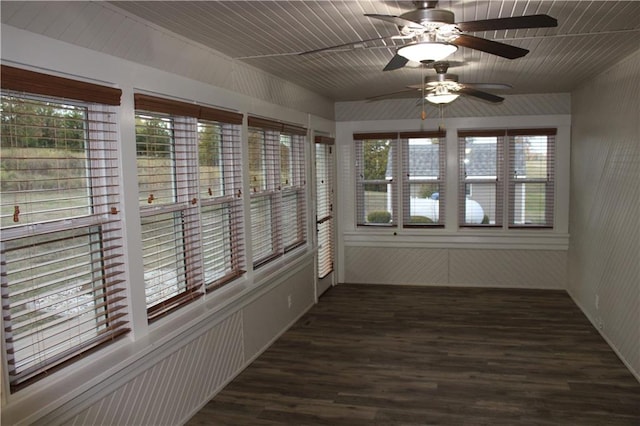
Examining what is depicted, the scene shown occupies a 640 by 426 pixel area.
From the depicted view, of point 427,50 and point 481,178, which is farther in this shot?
point 481,178

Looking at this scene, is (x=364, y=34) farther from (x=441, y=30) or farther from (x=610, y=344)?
(x=610, y=344)

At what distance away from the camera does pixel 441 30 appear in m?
2.57

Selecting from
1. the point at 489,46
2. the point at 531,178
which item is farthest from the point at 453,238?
the point at 489,46

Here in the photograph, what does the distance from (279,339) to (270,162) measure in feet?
5.79

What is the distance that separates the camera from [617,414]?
3.62 meters

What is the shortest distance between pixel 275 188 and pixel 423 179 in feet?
9.31

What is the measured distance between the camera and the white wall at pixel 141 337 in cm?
243

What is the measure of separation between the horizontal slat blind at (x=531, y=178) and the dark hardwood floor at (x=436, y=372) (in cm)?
131

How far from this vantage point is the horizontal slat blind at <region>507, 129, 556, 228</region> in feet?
23.1

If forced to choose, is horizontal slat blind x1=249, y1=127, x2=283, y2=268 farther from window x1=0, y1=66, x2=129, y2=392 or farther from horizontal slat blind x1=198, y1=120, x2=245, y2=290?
window x1=0, y1=66, x2=129, y2=392

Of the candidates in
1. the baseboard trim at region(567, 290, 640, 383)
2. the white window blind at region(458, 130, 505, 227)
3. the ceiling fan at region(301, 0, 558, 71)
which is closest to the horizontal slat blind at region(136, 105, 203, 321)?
the ceiling fan at region(301, 0, 558, 71)

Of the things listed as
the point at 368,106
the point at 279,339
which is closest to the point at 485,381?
the point at 279,339

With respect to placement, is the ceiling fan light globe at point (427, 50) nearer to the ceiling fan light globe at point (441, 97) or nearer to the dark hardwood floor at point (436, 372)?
the ceiling fan light globe at point (441, 97)

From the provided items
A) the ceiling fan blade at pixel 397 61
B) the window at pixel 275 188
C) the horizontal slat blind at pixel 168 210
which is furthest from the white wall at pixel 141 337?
the ceiling fan blade at pixel 397 61
